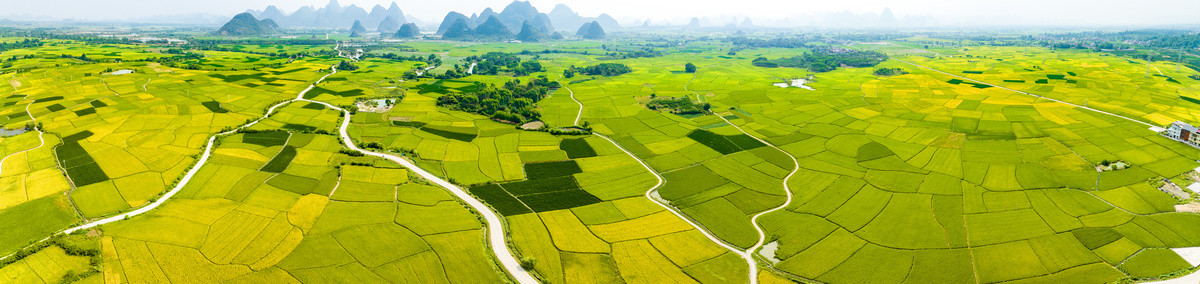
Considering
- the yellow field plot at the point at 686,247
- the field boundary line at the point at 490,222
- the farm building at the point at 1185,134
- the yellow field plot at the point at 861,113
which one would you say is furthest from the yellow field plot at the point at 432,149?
the farm building at the point at 1185,134

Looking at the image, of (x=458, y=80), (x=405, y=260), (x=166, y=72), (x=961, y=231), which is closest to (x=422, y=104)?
(x=458, y=80)

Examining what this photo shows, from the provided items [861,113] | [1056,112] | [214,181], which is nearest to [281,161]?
[214,181]

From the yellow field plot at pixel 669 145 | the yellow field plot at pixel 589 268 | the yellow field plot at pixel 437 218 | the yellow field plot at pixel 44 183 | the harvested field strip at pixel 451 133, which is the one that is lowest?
the yellow field plot at pixel 589 268

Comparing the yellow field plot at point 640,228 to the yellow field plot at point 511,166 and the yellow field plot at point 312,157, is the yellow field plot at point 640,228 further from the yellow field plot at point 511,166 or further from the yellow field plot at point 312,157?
the yellow field plot at point 312,157

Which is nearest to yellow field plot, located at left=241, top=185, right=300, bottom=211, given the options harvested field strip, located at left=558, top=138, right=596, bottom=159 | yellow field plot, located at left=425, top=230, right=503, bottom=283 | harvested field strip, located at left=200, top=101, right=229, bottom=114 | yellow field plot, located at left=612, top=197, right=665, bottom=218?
yellow field plot, located at left=425, top=230, right=503, bottom=283

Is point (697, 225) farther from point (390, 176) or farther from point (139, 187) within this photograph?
point (139, 187)

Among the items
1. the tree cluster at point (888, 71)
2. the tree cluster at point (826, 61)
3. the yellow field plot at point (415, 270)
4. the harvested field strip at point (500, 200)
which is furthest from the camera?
the tree cluster at point (826, 61)
